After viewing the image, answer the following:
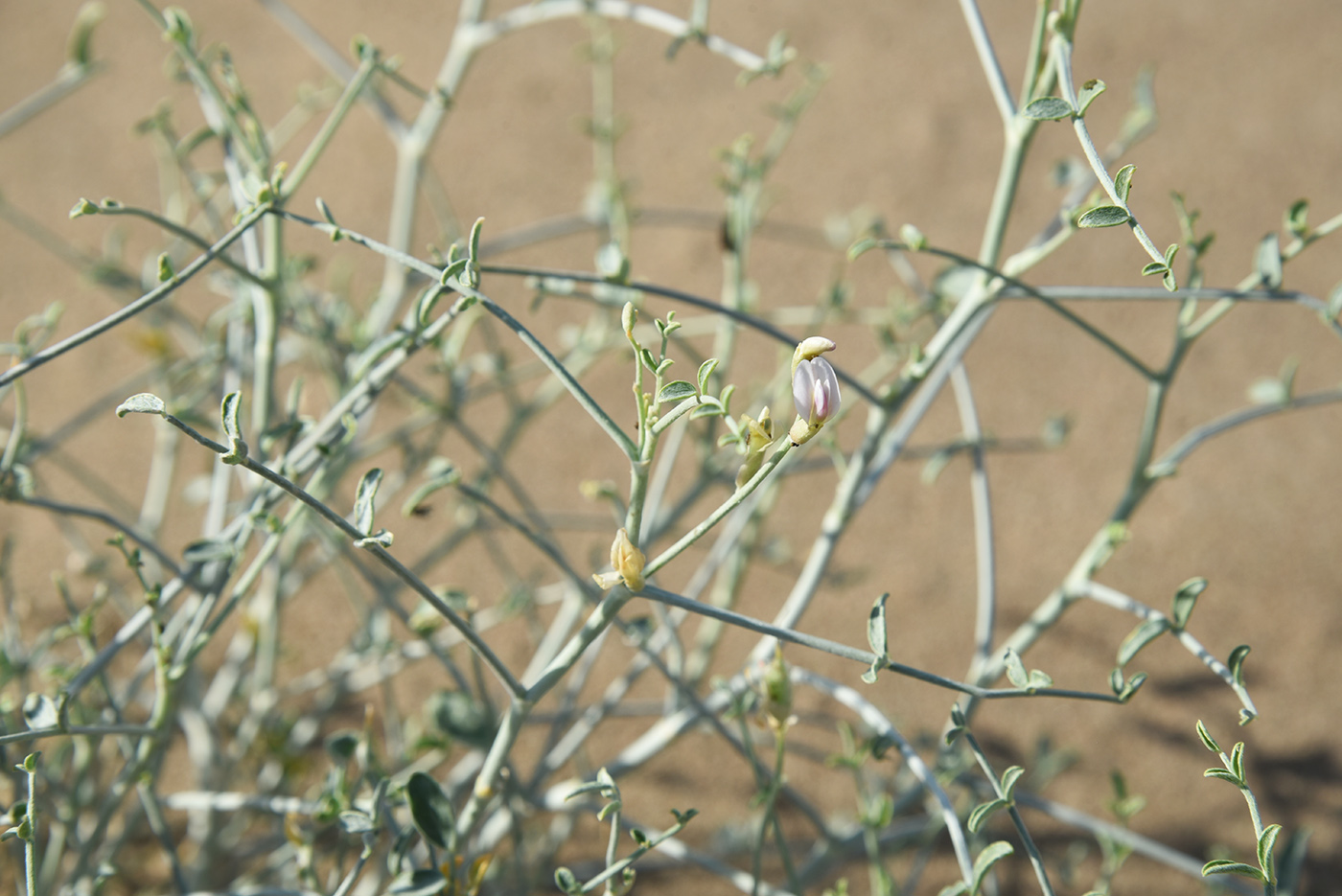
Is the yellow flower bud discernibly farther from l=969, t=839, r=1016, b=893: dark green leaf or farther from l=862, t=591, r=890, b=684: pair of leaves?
l=969, t=839, r=1016, b=893: dark green leaf

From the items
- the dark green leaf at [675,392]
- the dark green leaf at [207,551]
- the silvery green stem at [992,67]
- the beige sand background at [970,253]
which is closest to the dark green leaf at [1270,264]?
the silvery green stem at [992,67]

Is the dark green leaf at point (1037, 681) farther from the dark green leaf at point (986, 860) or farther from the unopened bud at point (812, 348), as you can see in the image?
the unopened bud at point (812, 348)

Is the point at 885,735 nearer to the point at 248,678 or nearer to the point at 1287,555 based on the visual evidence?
the point at 248,678

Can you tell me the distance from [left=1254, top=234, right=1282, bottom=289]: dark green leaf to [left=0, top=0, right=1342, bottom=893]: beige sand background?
720 millimetres

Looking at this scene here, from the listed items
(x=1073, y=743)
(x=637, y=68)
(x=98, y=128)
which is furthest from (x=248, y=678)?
(x=637, y=68)

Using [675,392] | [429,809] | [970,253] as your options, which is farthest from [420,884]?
[970,253]

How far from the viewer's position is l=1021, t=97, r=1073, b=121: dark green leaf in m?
0.49

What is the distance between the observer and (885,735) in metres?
0.56

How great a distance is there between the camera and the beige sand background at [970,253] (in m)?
1.22

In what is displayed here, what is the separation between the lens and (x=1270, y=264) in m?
0.60

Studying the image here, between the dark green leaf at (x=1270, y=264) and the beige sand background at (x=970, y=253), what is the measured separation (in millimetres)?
720

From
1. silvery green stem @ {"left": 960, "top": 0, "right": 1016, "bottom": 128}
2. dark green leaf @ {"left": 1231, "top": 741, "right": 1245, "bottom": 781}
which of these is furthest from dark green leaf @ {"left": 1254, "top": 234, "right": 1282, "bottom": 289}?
dark green leaf @ {"left": 1231, "top": 741, "right": 1245, "bottom": 781}

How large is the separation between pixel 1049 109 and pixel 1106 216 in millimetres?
83

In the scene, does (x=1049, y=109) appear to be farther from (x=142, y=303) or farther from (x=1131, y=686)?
(x=142, y=303)
